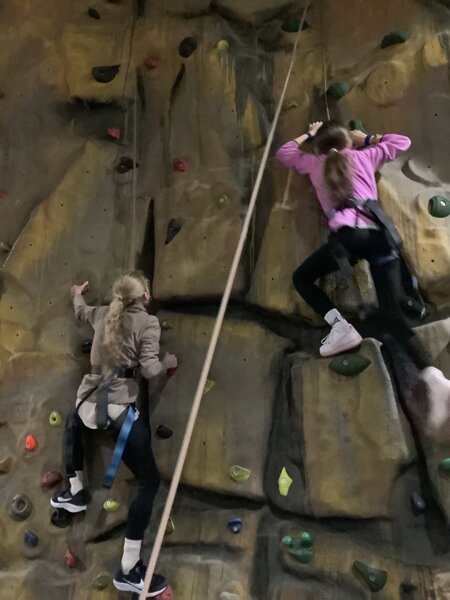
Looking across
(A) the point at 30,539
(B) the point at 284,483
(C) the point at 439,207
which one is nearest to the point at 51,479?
(A) the point at 30,539

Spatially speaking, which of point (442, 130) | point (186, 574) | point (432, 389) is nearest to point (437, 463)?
point (432, 389)

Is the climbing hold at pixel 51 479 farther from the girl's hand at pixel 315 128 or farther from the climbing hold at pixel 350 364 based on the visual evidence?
the girl's hand at pixel 315 128

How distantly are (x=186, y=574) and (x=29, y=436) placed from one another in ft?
2.70

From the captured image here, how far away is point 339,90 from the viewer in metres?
2.46

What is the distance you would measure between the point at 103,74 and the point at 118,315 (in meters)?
1.29

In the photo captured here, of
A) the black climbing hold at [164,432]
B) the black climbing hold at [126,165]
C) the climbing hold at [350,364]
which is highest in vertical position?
the black climbing hold at [126,165]

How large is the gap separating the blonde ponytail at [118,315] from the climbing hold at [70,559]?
74 cm

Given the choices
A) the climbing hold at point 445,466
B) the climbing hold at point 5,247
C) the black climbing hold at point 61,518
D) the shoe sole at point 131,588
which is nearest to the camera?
the climbing hold at point 445,466

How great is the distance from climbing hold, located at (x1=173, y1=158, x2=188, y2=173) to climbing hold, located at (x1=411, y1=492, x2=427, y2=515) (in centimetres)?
161

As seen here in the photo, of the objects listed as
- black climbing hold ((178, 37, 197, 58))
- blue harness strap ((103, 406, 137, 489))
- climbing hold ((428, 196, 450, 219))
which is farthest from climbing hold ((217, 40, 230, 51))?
blue harness strap ((103, 406, 137, 489))

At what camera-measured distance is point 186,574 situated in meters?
2.13

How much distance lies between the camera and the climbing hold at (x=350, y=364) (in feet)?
6.87

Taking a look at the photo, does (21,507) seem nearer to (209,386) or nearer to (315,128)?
(209,386)

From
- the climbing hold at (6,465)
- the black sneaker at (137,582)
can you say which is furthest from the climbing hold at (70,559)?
the climbing hold at (6,465)
